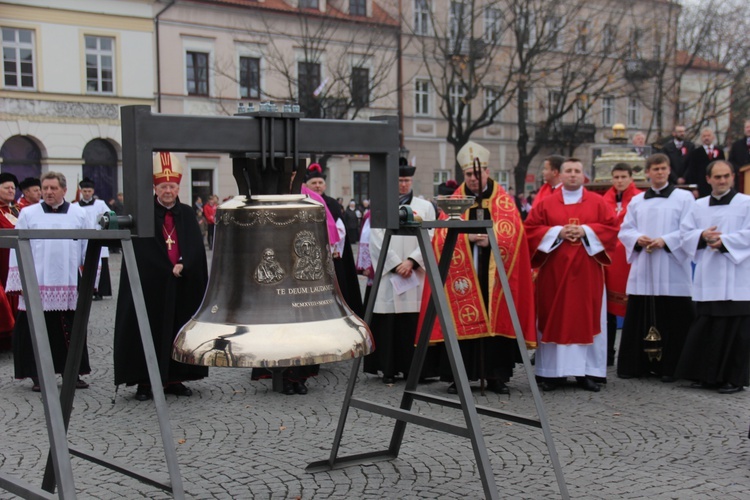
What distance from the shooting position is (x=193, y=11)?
32406mm

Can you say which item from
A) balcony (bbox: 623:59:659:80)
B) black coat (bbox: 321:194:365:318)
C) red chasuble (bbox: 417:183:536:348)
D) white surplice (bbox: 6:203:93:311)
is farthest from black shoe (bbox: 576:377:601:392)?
balcony (bbox: 623:59:659:80)

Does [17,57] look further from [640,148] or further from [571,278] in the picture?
[571,278]

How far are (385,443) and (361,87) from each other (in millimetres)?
27488

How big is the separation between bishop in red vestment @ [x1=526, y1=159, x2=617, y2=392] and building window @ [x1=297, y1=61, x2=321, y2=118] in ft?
73.5

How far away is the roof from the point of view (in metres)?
33.0

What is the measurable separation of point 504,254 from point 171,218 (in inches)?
112

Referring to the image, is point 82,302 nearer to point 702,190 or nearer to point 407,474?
point 407,474

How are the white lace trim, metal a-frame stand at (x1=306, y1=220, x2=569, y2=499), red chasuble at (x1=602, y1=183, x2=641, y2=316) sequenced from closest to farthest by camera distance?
metal a-frame stand at (x1=306, y1=220, x2=569, y2=499)
the white lace trim
red chasuble at (x1=602, y1=183, x2=641, y2=316)

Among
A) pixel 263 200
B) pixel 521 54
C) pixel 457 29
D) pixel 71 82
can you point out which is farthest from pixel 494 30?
pixel 263 200

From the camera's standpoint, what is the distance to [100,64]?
30.9 meters

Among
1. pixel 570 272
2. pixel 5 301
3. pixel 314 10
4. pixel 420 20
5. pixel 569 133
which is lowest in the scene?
pixel 5 301

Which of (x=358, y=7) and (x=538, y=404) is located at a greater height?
(x=358, y=7)

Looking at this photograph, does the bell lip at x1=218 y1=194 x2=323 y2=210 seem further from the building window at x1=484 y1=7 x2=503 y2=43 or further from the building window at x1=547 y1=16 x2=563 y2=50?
the building window at x1=547 y1=16 x2=563 y2=50

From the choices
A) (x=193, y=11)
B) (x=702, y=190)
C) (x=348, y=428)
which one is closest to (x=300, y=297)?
(x=348, y=428)
